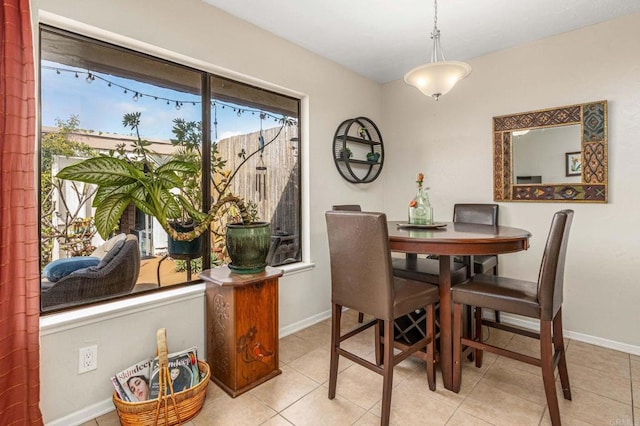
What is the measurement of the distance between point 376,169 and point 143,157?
2.53m

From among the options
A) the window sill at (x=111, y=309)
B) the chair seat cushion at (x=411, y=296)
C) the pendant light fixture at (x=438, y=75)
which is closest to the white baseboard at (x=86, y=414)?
the window sill at (x=111, y=309)

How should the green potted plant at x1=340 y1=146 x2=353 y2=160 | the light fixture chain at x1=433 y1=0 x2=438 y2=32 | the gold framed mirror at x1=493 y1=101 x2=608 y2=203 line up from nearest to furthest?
the light fixture chain at x1=433 y1=0 x2=438 y2=32 < the gold framed mirror at x1=493 y1=101 x2=608 y2=203 < the green potted plant at x1=340 y1=146 x2=353 y2=160

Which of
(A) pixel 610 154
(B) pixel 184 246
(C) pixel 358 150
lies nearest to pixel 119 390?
(B) pixel 184 246

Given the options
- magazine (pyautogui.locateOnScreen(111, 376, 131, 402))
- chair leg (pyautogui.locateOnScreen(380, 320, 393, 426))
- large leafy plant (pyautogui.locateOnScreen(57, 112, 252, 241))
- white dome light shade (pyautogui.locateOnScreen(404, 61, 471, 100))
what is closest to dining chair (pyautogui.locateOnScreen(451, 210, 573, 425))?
chair leg (pyautogui.locateOnScreen(380, 320, 393, 426))

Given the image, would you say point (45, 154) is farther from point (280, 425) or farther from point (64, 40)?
point (280, 425)

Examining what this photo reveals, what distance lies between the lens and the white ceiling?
224 cm

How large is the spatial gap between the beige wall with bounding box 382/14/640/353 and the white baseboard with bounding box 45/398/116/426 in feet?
10.3

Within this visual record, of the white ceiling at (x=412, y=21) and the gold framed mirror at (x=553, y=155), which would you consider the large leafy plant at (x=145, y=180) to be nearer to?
the white ceiling at (x=412, y=21)

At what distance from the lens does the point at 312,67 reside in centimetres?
297

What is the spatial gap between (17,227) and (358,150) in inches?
115

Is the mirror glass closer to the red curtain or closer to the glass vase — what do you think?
the glass vase

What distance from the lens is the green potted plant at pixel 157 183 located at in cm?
163

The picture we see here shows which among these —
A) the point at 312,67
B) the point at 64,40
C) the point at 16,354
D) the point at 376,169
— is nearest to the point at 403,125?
the point at 376,169

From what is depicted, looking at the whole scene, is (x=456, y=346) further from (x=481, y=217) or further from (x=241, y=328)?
(x=481, y=217)
